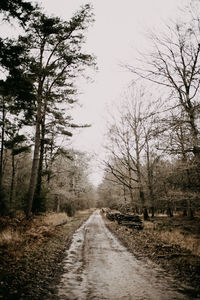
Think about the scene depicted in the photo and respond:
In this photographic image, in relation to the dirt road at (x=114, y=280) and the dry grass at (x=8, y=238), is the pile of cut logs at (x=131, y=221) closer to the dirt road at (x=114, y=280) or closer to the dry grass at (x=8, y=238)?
the dirt road at (x=114, y=280)

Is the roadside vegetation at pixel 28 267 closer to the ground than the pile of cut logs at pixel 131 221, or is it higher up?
higher up

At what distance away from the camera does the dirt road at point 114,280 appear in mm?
3529

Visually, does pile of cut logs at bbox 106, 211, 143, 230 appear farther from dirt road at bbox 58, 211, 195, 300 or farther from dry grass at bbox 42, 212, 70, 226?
dirt road at bbox 58, 211, 195, 300

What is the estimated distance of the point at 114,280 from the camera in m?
4.24

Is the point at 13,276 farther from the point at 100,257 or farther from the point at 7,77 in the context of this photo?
the point at 7,77

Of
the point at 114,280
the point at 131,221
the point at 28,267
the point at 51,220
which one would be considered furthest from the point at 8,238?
the point at 131,221

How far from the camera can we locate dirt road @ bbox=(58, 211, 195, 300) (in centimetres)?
353

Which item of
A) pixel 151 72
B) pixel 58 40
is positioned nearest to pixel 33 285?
pixel 151 72

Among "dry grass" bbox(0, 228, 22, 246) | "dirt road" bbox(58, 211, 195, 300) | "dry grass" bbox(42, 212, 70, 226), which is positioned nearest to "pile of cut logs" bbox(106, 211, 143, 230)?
"dry grass" bbox(42, 212, 70, 226)

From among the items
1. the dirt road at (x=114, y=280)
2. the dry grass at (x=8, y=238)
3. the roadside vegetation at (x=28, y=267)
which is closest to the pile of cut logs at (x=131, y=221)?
the dirt road at (x=114, y=280)

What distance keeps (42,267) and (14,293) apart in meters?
1.54

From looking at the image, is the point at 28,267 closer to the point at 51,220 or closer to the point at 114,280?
the point at 114,280

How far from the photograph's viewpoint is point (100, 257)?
614 centimetres

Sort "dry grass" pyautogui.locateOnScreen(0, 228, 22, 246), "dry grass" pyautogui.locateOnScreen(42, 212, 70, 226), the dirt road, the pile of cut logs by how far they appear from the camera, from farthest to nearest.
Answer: the pile of cut logs < "dry grass" pyautogui.locateOnScreen(42, 212, 70, 226) < "dry grass" pyautogui.locateOnScreen(0, 228, 22, 246) < the dirt road
